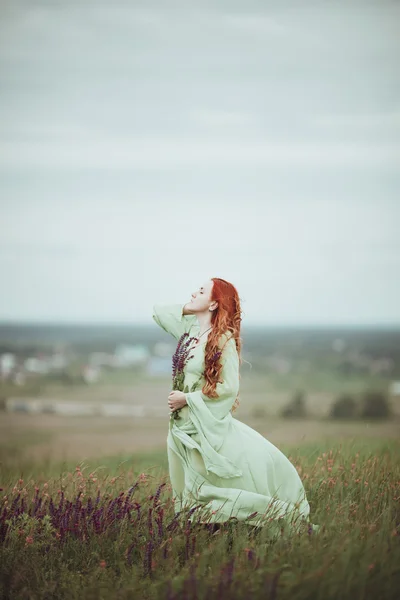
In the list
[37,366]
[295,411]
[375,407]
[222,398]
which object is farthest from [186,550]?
[37,366]

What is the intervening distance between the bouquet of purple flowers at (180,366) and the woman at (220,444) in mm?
20

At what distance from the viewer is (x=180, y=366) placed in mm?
5758

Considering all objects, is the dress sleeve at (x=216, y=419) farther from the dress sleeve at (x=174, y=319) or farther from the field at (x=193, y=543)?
the dress sleeve at (x=174, y=319)

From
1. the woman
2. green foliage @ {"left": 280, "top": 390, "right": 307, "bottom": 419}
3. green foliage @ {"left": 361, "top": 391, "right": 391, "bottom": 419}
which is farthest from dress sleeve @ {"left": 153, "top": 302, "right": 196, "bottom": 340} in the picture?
green foliage @ {"left": 280, "top": 390, "right": 307, "bottom": 419}

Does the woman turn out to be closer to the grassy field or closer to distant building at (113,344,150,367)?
the grassy field

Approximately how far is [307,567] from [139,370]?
61.9 m

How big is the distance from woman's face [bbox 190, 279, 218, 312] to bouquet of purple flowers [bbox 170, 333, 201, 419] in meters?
0.22

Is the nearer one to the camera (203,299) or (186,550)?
(186,550)

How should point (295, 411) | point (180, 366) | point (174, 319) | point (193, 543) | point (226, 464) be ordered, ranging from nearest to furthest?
point (193, 543), point (226, 464), point (180, 366), point (174, 319), point (295, 411)

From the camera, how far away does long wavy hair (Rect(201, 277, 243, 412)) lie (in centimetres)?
556

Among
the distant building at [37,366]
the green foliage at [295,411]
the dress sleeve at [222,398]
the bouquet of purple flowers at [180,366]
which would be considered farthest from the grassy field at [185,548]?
the distant building at [37,366]

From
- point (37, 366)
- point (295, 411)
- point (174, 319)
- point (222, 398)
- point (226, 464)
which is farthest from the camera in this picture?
point (37, 366)

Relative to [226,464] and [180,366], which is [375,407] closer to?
[180,366]

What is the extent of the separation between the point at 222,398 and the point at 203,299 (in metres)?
0.69
